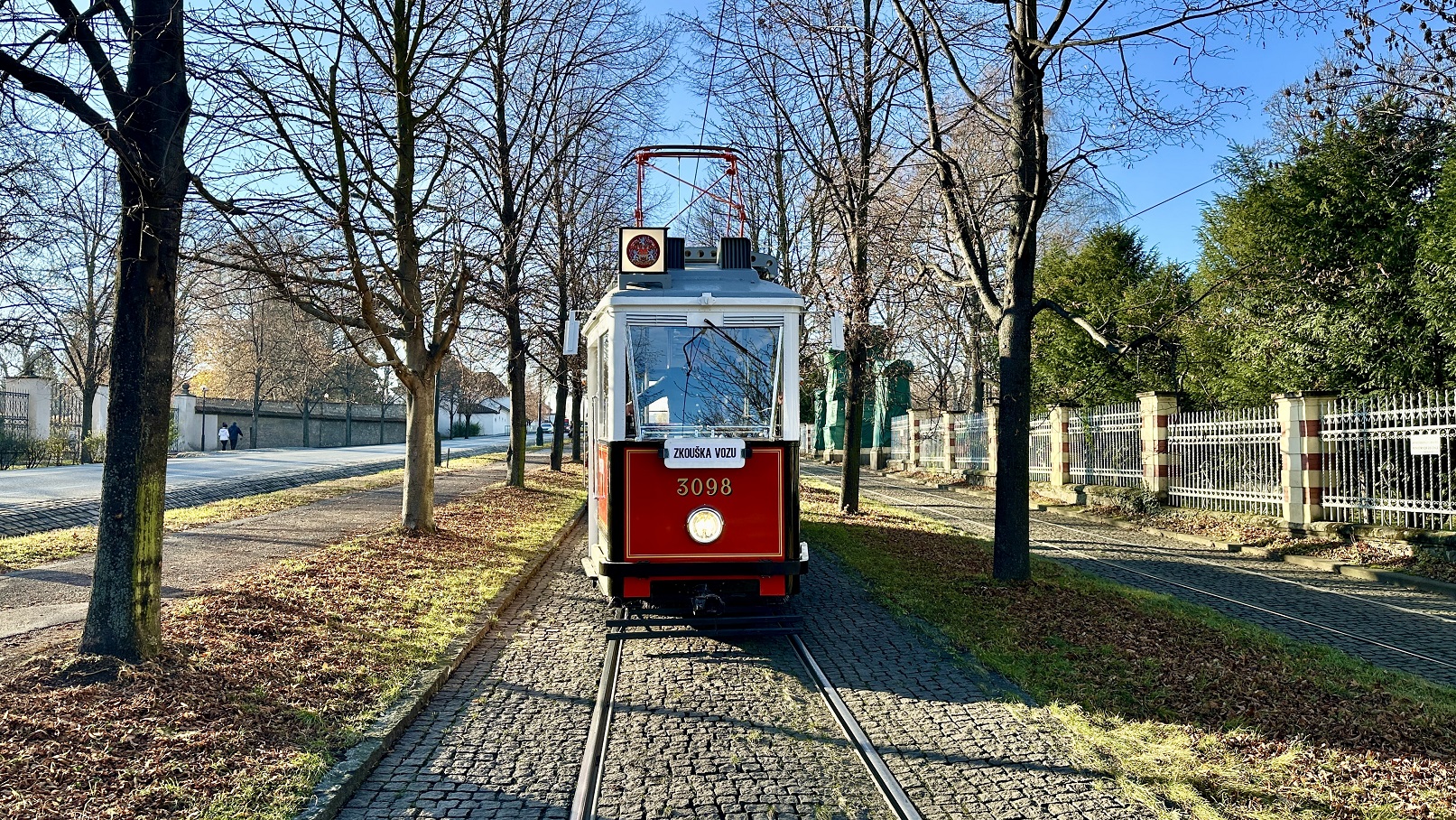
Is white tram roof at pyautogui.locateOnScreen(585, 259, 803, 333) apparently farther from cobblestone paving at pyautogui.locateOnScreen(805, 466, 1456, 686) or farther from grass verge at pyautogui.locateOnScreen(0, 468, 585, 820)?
cobblestone paving at pyautogui.locateOnScreen(805, 466, 1456, 686)

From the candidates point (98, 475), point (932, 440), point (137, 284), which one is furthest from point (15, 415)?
point (932, 440)

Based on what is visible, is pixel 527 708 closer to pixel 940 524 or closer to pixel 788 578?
pixel 788 578

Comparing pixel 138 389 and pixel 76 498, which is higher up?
pixel 138 389

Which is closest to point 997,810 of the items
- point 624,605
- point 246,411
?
point 624,605

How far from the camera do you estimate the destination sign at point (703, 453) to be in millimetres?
7477

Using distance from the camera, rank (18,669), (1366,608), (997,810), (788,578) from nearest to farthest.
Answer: (997,810) → (18,669) → (788,578) → (1366,608)

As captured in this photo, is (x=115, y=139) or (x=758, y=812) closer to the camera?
(x=758, y=812)

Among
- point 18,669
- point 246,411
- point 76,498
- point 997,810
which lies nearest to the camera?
point 997,810

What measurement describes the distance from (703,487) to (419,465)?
708cm

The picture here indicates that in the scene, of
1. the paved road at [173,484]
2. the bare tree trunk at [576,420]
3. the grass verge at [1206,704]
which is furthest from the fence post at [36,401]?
the grass verge at [1206,704]

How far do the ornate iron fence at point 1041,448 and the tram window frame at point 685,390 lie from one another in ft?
54.4

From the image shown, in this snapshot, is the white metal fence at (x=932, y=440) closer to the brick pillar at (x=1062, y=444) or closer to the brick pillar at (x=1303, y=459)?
the brick pillar at (x=1062, y=444)

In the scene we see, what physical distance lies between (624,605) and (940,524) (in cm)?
1016

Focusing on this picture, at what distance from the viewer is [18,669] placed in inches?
221
